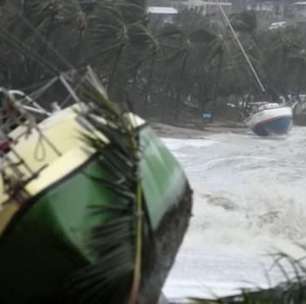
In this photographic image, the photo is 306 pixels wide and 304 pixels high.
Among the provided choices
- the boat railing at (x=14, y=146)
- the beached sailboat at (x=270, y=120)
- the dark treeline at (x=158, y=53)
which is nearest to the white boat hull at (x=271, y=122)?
the beached sailboat at (x=270, y=120)

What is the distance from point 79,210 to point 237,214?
48.3ft

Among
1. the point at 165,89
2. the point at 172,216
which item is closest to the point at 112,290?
the point at 172,216

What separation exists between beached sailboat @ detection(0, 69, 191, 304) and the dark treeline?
71.4ft

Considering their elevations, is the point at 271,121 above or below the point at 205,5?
above

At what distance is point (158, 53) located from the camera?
45.7 m

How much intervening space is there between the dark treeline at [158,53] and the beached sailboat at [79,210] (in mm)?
21766

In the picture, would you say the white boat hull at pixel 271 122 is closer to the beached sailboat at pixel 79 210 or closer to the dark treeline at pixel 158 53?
the dark treeline at pixel 158 53

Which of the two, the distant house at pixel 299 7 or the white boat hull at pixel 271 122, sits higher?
the white boat hull at pixel 271 122

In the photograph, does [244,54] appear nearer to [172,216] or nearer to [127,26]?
[127,26]

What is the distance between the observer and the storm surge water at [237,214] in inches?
492

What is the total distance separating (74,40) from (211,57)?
39.8 ft


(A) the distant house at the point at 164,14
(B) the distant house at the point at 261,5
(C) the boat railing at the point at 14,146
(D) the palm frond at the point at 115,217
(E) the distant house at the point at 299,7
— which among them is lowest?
(B) the distant house at the point at 261,5

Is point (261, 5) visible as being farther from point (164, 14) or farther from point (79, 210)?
point (79, 210)

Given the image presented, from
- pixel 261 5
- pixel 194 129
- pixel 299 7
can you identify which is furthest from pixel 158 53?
pixel 261 5
